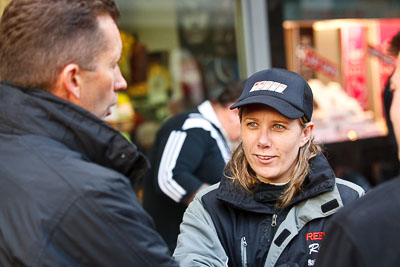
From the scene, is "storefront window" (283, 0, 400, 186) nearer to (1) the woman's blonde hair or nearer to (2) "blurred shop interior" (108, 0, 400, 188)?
(2) "blurred shop interior" (108, 0, 400, 188)

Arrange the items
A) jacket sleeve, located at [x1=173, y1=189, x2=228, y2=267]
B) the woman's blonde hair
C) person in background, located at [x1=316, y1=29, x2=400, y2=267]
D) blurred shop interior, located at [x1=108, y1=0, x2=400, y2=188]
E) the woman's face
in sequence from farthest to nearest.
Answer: blurred shop interior, located at [x1=108, y1=0, x2=400, y2=188]
the woman's face
the woman's blonde hair
jacket sleeve, located at [x1=173, y1=189, x2=228, y2=267]
person in background, located at [x1=316, y1=29, x2=400, y2=267]

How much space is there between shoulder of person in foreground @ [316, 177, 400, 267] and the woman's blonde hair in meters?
0.87

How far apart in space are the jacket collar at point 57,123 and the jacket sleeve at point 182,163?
203 cm


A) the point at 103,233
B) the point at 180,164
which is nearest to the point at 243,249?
the point at 103,233

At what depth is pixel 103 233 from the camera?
1463 millimetres

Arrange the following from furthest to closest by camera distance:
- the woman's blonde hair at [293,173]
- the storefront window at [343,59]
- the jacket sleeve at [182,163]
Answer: the storefront window at [343,59], the jacket sleeve at [182,163], the woman's blonde hair at [293,173]

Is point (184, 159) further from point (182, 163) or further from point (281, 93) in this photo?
point (281, 93)

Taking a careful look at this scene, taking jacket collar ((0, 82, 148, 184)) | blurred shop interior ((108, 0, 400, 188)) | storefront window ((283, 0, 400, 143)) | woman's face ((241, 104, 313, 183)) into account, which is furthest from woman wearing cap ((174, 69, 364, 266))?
storefront window ((283, 0, 400, 143))

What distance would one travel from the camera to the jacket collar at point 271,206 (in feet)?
7.04

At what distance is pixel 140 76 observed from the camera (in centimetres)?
603

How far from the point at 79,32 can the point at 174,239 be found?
2.39m

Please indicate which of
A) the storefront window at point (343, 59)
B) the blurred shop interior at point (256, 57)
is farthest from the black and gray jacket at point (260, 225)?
the storefront window at point (343, 59)

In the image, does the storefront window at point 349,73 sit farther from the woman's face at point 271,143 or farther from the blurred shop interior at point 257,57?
the woman's face at point 271,143

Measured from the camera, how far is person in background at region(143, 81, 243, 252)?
12.1ft
